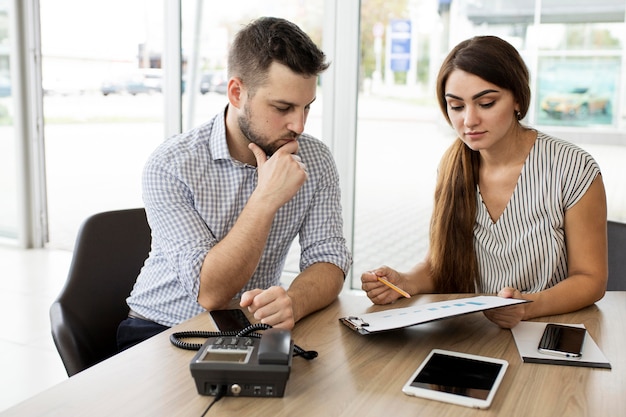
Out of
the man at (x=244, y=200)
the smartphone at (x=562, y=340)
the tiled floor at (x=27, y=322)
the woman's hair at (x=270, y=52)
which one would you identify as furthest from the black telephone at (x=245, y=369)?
the tiled floor at (x=27, y=322)

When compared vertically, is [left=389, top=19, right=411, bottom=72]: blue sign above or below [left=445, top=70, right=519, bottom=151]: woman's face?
above

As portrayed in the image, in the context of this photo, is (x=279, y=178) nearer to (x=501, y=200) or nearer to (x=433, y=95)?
(x=501, y=200)

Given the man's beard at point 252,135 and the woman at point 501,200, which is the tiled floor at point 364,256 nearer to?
the woman at point 501,200

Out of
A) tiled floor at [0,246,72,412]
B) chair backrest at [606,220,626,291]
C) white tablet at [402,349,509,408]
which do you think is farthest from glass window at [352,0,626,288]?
white tablet at [402,349,509,408]

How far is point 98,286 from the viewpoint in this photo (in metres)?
1.98

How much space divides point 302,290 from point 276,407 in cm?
55

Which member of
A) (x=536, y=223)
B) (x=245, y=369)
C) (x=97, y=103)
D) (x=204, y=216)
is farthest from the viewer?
(x=97, y=103)


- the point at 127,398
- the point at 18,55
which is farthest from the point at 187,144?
the point at 18,55

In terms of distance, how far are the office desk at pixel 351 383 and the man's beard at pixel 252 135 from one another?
545 mm

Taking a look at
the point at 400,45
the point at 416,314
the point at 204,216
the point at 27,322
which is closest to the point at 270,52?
the point at 204,216

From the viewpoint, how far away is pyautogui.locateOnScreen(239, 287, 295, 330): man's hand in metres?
1.51

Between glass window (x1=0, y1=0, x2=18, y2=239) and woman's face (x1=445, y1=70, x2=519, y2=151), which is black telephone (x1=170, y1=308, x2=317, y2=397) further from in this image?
glass window (x1=0, y1=0, x2=18, y2=239)

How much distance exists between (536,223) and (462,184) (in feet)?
0.83

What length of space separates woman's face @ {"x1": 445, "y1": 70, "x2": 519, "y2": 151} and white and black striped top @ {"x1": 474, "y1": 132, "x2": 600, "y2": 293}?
153mm
